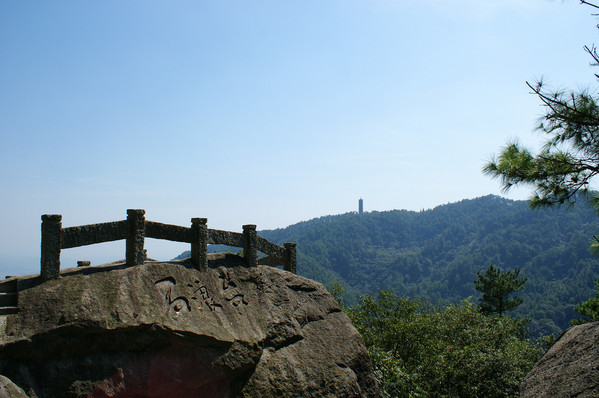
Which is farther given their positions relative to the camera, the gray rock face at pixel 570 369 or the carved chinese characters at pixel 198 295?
the carved chinese characters at pixel 198 295

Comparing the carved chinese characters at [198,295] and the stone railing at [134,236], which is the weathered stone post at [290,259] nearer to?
the stone railing at [134,236]

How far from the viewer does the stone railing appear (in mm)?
9672

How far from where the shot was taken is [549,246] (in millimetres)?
195375

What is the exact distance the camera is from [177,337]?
1011 cm

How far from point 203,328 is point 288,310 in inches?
119

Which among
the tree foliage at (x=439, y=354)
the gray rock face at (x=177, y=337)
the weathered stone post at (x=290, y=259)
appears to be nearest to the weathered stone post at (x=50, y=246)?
the gray rock face at (x=177, y=337)

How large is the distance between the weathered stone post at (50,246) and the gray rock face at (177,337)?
0.25 m

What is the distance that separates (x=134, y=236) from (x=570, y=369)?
9.84m

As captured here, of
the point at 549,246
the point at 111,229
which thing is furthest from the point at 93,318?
the point at 549,246

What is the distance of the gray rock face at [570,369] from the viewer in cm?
873

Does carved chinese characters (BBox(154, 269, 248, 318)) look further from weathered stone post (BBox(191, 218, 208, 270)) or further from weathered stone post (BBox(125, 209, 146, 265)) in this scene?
weathered stone post (BBox(125, 209, 146, 265))

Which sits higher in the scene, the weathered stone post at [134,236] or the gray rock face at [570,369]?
the weathered stone post at [134,236]

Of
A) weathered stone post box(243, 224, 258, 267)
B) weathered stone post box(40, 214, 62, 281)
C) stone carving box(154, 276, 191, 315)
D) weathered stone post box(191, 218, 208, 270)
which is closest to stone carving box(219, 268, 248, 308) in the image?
weathered stone post box(191, 218, 208, 270)

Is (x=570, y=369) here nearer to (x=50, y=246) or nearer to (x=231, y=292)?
(x=231, y=292)
